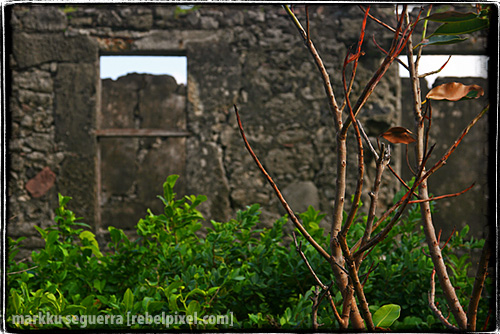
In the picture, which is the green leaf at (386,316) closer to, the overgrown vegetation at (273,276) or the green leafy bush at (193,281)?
the overgrown vegetation at (273,276)

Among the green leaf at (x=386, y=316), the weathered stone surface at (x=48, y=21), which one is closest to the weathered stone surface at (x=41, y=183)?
the weathered stone surface at (x=48, y=21)

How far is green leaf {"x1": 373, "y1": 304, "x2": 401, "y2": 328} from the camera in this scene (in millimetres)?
859

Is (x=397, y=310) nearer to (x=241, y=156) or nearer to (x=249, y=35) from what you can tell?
(x=241, y=156)

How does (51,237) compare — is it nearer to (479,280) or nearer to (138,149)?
(479,280)

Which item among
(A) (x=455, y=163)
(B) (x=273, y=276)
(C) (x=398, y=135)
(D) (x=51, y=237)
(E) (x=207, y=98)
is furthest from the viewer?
(A) (x=455, y=163)

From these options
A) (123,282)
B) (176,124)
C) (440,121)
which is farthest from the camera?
(176,124)

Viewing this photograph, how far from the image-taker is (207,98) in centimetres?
356

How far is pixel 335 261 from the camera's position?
80 cm

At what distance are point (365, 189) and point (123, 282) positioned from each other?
2415 millimetres

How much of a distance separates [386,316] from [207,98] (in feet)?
9.49

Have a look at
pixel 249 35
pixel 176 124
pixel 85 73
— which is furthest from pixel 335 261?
pixel 176 124

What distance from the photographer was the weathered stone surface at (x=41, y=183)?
3.58 metres

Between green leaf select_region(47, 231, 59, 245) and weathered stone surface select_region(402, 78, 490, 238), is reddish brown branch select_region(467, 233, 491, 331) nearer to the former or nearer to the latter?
green leaf select_region(47, 231, 59, 245)

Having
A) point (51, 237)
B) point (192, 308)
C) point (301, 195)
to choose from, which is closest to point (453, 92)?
point (192, 308)
